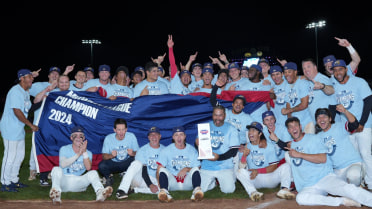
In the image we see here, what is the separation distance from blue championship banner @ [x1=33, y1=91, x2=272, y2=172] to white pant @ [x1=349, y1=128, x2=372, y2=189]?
7.37ft

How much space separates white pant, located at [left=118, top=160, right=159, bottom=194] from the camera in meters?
6.92

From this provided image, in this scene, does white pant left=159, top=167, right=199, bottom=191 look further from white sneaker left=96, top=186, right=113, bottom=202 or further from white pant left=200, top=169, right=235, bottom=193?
white sneaker left=96, top=186, right=113, bottom=202

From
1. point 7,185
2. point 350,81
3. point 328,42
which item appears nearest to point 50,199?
point 7,185

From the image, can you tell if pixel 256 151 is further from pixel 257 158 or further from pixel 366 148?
pixel 366 148

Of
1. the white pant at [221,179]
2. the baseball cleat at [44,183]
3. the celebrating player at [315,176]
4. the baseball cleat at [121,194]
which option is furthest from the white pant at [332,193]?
the baseball cleat at [44,183]

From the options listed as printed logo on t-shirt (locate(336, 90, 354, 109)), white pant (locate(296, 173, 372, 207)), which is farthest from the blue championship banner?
white pant (locate(296, 173, 372, 207))

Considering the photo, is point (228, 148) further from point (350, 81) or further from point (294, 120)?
point (350, 81)

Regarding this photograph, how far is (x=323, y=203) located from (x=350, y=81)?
2670 mm

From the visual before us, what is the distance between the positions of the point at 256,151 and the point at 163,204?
222 cm

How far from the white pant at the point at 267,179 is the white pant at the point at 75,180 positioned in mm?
2821

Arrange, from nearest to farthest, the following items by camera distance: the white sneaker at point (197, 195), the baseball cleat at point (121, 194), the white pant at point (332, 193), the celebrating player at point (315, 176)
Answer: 1. the white pant at point (332, 193)
2. the celebrating player at point (315, 176)
3. the white sneaker at point (197, 195)
4. the baseball cleat at point (121, 194)

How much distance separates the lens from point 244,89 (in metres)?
8.87

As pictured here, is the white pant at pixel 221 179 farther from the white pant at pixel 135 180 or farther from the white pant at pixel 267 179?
the white pant at pixel 135 180

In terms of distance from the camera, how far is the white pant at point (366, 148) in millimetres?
6996
